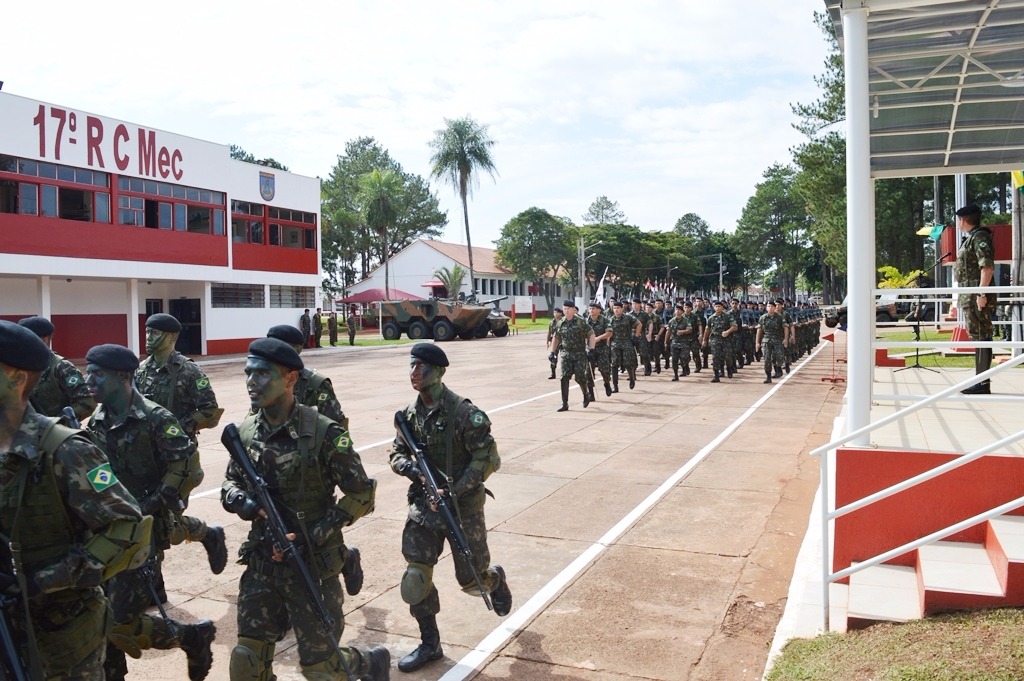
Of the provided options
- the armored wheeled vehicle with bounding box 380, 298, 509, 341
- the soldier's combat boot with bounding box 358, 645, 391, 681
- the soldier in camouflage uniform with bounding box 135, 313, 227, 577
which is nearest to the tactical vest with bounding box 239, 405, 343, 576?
the soldier's combat boot with bounding box 358, 645, 391, 681

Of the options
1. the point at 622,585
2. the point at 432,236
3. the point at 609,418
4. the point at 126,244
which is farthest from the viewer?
the point at 432,236

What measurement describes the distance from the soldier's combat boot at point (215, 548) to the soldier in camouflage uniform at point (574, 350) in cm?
885

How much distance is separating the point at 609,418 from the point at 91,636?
10.4 meters

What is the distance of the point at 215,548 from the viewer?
5.09 m

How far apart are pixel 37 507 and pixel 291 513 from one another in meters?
1.08

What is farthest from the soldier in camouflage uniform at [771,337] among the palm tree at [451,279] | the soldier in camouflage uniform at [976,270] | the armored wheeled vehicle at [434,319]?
the palm tree at [451,279]

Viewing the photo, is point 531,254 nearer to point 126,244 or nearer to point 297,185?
point 297,185

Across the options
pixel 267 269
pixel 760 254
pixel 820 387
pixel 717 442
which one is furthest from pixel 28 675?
pixel 760 254

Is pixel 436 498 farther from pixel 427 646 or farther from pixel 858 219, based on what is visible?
pixel 858 219

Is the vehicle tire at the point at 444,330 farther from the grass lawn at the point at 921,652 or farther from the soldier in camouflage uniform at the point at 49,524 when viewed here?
the soldier in camouflage uniform at the point at 49,524

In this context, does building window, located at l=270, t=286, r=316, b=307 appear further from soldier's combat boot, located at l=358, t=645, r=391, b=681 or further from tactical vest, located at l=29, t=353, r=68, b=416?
soldier's combat boot, located at l=358, t=645, r=391, b=681

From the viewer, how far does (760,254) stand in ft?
302

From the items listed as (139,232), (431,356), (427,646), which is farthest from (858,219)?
(139,232)

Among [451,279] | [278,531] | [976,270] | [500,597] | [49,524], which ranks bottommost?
[500,597]
